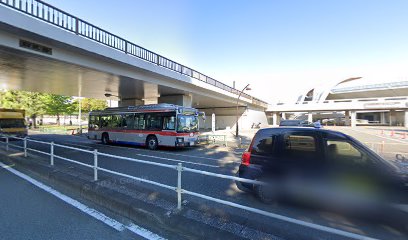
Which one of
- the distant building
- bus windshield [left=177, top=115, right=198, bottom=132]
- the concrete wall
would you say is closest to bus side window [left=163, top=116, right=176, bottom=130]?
bus windshield [left=177, top=115, right=198, bottom=132]

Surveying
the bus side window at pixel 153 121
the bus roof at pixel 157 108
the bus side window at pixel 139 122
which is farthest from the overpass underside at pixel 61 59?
the bus side window at pixel 153 121

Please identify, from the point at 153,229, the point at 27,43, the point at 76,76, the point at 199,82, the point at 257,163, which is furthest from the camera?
the point at 199,82

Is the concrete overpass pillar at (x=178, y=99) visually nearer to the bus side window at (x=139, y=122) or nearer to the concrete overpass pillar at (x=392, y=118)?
the bus side window at (x=139, y=122)

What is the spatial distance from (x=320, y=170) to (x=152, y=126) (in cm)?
1211

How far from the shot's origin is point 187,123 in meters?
14.6

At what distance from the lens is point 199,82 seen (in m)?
20.8

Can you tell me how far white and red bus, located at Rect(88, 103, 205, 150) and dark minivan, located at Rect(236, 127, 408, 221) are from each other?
904 centimetres

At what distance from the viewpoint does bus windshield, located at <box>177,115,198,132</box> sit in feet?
45.8

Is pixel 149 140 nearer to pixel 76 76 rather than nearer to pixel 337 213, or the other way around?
pixel 76 76

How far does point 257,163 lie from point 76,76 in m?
14.5

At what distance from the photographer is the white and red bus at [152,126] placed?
13984 millimetres

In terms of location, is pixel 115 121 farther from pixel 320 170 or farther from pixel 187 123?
pixel 320 170

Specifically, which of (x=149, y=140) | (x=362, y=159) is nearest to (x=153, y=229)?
(x=362, y=159)

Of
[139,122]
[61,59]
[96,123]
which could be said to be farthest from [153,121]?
[96,123]
